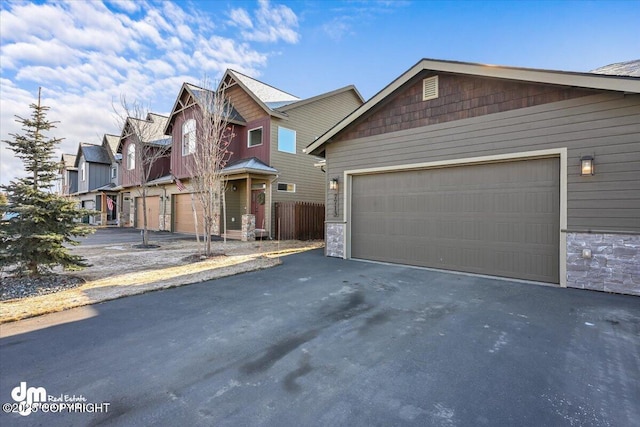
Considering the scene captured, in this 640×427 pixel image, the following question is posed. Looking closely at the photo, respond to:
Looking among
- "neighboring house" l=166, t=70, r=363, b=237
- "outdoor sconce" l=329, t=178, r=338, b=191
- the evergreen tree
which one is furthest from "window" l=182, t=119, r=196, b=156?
the evergreen tree

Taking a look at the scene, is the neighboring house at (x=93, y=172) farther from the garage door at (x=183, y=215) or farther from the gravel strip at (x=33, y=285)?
the gravel strip at (x=33, y=285)

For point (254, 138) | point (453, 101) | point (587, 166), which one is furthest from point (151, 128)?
point (587, 166)

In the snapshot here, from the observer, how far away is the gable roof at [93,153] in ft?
87.1

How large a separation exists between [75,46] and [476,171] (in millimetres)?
14121

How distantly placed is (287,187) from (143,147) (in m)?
6.71

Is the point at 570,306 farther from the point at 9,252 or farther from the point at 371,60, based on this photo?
the point at 371,60

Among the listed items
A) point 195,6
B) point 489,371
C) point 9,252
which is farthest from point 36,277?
point 195,6

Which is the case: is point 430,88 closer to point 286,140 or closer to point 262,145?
point 286,140

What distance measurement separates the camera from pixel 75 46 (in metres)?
11.1

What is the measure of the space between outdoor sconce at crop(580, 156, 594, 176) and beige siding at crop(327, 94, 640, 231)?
109 millimetres

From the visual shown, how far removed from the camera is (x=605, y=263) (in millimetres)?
5562

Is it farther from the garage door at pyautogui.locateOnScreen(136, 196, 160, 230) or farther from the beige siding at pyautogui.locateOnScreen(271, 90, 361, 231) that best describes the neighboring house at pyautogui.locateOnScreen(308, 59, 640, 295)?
the garage door at pyautogui.locateOnScreen(136, 196, 160, 230)

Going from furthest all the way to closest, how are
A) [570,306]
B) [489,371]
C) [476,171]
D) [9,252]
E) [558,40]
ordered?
[558,40]
[476,171]
[9,252]
[570,306]
[489,371]

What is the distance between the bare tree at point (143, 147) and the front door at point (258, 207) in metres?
4.58
